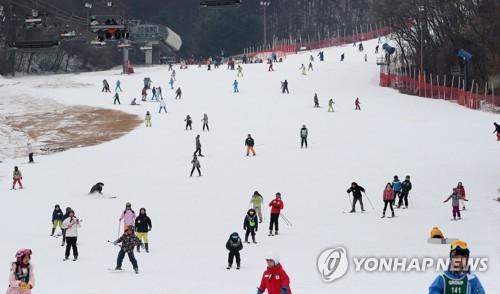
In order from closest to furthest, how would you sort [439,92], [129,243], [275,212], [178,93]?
[129,243], [275,212], [178,93], [439,92]

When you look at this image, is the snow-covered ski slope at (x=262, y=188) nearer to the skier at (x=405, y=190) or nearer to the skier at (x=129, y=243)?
the skier at (x=129, y=243)

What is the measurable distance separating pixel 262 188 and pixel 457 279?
24097mm

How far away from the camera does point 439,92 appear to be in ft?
212

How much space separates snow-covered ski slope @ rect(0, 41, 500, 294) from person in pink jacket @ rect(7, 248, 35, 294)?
4375 mm

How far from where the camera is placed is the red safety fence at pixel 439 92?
56572mm

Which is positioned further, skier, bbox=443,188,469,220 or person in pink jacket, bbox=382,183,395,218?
person in pink jacket, bbox=382,183,395,218

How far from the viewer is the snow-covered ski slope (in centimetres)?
1872

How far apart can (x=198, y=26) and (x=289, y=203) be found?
104192mm

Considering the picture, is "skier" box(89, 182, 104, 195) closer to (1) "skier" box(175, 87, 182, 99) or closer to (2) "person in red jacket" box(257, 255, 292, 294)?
(2) "person in red jacket" box(257, 255, 292, 294)

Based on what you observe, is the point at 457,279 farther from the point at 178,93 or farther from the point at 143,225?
the point at 178,93

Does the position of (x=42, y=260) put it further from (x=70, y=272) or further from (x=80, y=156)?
(x=80, y=156)

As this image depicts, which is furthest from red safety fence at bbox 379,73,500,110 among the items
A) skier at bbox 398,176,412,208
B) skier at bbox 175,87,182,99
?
skier at bbox 398,176,412,208

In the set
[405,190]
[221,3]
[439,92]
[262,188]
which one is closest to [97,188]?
[262,188]

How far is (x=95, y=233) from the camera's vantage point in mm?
25203
